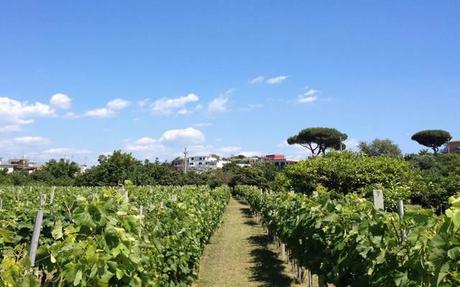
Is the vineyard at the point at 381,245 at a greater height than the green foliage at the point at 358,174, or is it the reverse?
the green foliage at the point at 358,174

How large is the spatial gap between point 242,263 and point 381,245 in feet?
29.9

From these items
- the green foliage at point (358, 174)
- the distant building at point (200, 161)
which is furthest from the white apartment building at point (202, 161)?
the green foliage at point (358, 174)

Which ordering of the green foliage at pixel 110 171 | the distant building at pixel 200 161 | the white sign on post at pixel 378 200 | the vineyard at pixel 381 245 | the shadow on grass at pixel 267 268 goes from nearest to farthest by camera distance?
the vineyard at pixel 381 245 → the white sign on post at pixel 378 200 → the shadow on grass at pixel 267 268 → the green foliage at pixel 110 171 → the distant building at pixel 200 161

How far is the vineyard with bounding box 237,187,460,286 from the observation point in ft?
9.11

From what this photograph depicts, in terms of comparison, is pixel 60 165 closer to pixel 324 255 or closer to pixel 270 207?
pixel 270 207

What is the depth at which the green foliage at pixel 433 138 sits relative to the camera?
68.2 metres

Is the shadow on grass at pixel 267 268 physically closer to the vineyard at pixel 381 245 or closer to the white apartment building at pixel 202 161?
the vineyard at pixel 381 245

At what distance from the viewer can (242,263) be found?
1265cm

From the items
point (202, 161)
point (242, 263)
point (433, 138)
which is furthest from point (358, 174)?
point (202, 161)

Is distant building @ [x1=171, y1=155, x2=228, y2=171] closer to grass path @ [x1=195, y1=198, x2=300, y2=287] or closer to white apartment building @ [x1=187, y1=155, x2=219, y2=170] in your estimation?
white apartment building @ [x1=187, y1=155, x2=219, y2=170]

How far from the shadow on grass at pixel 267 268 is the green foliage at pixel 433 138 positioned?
5961 cm

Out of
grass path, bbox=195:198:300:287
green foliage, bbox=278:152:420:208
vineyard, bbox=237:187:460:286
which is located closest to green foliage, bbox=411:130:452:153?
green foliage, bbox=278:152:420:208

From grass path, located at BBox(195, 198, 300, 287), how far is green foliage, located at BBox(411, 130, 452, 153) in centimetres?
5703

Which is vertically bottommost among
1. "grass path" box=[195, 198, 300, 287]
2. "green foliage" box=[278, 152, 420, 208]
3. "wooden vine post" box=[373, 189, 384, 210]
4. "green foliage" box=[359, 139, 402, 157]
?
"grass path" box=[195, 198, 300, 287]
